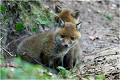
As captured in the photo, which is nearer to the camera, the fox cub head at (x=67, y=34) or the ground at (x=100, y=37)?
the ground at (x=100, y=37)

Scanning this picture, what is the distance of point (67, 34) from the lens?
8.63m

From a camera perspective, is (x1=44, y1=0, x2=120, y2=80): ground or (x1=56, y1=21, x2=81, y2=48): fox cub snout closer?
(x1=44, y1=0, x2=120, y2=80): ground

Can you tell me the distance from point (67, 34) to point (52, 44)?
571 mm

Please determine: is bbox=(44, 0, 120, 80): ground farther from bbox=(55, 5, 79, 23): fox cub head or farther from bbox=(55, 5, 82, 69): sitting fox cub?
bbox=(55, 5, 79, 23): fox cub head

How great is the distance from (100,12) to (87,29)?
2024 mm

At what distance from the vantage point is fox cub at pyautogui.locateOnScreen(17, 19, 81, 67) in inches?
342

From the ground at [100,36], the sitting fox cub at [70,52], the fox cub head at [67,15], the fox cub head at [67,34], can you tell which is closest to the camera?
the ground at [100,36]

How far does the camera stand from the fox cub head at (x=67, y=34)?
340 inches

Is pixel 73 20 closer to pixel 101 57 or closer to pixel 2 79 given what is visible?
pixel 101 57

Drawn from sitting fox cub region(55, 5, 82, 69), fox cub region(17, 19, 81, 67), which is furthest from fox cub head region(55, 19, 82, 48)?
sitting fox cub region(55, 5, 82, 69)

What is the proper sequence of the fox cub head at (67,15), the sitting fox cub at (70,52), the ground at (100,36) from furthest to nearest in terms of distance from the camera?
the fox cub head at (67,15) < the sitting fox cub at (70,52) < the ground at (100,36)

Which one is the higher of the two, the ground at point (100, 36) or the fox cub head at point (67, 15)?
the fox cub head at point (67, 15)

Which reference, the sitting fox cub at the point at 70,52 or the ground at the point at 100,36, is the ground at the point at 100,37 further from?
the sitting fox cub at the point at 70,52

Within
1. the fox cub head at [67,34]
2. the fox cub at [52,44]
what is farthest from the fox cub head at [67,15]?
the fox cub head at [67,34]
